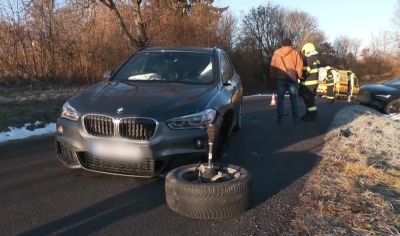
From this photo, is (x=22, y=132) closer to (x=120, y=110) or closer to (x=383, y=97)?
(x=120, y=110)

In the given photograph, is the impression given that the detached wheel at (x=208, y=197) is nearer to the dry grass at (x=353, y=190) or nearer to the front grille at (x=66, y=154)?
the dry grass at (x=353, y=190)

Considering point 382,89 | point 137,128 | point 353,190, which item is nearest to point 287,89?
point 353,190

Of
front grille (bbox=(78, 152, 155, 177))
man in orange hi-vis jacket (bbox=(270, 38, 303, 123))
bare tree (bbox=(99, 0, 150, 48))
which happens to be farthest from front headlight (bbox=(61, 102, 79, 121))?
bare tree (bbox=(99, 0, 150, 48))

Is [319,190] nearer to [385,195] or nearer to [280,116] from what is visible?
[385,195]

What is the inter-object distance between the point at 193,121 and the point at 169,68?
5.94 feet

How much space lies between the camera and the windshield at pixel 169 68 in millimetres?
7348

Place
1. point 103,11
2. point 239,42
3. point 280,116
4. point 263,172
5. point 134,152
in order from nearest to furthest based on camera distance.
A: point 134,152
point 263,172
point 280,116
point 103,11
point 239,42

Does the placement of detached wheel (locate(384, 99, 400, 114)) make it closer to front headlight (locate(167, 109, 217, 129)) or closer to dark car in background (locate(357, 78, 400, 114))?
dark car in background (locate(357, 78, 400, 114))

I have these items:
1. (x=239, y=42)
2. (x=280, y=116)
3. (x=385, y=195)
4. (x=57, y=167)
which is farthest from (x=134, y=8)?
(x=385, y=195)

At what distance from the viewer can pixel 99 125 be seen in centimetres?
582

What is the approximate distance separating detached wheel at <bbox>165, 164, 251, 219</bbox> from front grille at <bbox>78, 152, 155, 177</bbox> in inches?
25.1

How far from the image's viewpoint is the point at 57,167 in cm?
694

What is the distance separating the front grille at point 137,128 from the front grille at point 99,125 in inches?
5.6

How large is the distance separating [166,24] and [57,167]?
23.4m
